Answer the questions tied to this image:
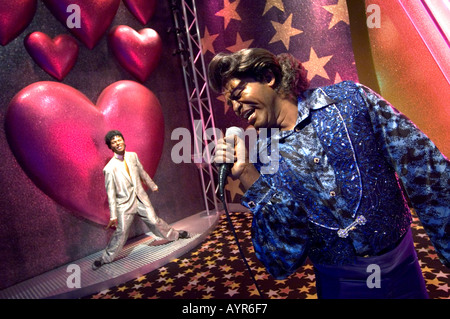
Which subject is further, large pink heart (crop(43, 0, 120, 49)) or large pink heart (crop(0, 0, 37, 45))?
large pink heart (crop(43, 0, 120, 49))

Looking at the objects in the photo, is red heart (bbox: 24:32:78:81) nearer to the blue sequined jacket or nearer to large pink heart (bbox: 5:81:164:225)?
large pink heart (bbox: 5:81:164:225)

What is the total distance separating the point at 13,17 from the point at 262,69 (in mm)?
4512

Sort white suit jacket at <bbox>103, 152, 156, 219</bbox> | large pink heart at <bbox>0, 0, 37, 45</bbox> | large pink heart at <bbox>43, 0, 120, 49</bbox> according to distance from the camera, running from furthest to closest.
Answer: large pink heart at <bbox>43, 0, 120, 49</bbox> < white suit jacket at <bbox>103, 152, 156, 219</bbox> < large pink heart at <bbox>0, 0, 37, 45</bbox>

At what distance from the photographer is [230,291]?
322 centimetres

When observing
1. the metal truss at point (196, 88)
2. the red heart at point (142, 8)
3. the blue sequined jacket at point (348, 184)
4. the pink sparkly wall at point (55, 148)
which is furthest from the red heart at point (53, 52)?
the blue sequined jacket at point (348, 184)

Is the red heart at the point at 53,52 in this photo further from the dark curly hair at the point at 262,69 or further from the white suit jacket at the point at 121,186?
the dark curly hair at the point at 262,69

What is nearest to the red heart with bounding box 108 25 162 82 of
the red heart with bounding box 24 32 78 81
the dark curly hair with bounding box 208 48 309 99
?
the red heart with bounding box 24 32 78 81

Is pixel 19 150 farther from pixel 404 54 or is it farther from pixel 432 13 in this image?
pixel 404 54

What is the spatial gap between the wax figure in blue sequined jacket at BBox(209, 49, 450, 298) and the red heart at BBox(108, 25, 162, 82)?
470 cm

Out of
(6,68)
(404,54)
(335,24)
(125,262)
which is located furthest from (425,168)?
(6,68)

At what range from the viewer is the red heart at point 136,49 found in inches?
205

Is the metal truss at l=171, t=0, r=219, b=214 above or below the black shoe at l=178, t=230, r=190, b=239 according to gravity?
above

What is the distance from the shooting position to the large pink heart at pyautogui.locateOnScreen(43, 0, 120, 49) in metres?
4.59

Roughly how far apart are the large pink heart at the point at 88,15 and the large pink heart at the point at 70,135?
2.70 ft
